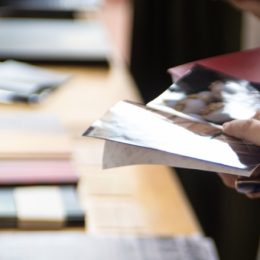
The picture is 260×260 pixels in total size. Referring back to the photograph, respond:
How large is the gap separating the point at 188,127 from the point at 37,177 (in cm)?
35

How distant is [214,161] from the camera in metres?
0.65

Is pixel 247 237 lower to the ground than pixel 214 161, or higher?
lower

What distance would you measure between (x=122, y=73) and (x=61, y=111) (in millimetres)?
283

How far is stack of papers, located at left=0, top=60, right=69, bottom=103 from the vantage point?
4.47 ft

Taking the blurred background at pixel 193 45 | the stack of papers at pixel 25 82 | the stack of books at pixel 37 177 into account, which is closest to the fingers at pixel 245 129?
the stack of books at pixel 37 177

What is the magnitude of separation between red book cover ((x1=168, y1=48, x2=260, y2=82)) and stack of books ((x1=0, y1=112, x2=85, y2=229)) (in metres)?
0.25

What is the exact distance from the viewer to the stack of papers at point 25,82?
136 centimetres

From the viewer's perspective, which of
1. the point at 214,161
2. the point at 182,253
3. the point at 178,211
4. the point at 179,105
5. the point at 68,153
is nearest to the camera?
the point at 214,161

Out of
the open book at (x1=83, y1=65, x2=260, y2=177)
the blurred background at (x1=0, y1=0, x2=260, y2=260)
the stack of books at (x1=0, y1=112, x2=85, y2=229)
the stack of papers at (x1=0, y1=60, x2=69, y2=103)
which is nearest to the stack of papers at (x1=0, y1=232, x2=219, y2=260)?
the stack of books at (x1=0, y1=112, x2=85, y2=229)

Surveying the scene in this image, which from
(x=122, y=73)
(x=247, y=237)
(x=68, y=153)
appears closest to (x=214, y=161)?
(x=68, y=153)

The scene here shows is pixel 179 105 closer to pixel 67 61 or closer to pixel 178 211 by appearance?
pixel 178 211

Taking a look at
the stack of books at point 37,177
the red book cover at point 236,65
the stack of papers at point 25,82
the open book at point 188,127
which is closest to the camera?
the open book at point 188,127

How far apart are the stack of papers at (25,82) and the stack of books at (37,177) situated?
130 millimetres

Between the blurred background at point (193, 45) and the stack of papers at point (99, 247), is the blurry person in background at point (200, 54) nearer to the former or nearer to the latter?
the blurred background at point (193, 45)
